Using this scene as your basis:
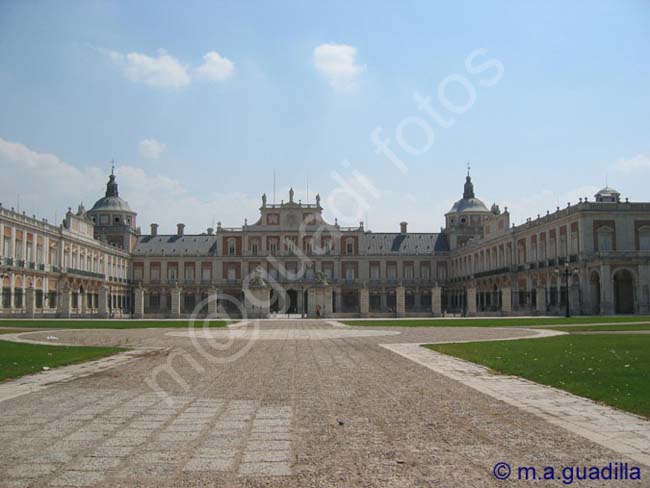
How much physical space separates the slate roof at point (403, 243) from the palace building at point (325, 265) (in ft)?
0.59

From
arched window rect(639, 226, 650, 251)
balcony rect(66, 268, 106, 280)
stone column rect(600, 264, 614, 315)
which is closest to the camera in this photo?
stone column rect(600, 264, 614, 315)

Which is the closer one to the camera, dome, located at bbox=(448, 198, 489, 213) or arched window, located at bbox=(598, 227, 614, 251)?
arched window, located at bbox=(598, 227, 614, 251)

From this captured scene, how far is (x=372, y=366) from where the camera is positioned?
1380 cm

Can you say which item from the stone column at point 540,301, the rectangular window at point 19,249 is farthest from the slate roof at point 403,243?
the rectangular window at point 19,249

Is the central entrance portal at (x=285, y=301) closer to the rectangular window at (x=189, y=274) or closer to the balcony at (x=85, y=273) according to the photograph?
the rectangular window at (x=189, y=274)

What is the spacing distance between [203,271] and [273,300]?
1297 centimetres

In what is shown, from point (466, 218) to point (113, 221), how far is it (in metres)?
43.4

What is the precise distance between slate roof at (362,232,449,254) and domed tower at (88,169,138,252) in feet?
93.8

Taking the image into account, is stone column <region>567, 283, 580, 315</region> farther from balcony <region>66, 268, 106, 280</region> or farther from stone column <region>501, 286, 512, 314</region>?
balcony <region>66, 268, 106, 280</region>

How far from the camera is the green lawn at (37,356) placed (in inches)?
505

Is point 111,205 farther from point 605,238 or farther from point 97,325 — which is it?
point 605,238

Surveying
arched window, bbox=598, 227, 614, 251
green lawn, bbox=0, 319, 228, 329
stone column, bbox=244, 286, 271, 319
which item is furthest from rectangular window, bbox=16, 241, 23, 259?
arched window, bbox=598, 227, 614, 251

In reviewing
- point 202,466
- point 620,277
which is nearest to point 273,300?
point 620,277

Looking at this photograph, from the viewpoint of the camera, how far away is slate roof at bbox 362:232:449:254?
85438mm
